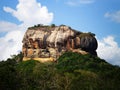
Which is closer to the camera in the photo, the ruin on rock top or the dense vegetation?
the dense vegetation

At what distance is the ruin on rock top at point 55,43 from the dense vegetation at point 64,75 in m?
2.14

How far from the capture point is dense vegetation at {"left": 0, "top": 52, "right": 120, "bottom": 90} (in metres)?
56.4

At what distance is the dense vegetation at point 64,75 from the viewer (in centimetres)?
5642

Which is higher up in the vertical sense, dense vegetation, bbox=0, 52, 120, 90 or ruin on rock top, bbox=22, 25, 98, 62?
ruin on rock top, bbox=22, 25, 98, 62

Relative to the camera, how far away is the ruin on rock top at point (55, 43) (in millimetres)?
91062

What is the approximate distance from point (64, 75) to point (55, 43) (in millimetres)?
20051

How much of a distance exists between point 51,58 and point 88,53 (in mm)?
9746

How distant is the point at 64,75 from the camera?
72438mm

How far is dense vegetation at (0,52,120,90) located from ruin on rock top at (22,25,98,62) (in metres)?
2.14

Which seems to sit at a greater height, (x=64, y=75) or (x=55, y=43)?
(x=55, y=43)

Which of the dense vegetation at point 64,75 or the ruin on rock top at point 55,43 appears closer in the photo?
the dense vegetation at point 64,75

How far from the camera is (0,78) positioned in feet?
164

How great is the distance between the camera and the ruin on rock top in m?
91.1

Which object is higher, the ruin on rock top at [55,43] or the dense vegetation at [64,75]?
the ruin on rock top at [55,43]
